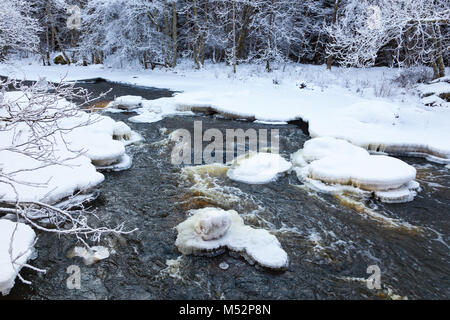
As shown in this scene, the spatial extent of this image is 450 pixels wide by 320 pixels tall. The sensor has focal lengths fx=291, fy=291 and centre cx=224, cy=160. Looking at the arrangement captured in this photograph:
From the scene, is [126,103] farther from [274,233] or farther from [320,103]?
[274,233]

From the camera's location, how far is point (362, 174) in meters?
6.35

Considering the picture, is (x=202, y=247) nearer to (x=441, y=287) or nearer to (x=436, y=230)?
(x=441, y=287)

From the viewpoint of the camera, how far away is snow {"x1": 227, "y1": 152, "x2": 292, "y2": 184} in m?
6.96

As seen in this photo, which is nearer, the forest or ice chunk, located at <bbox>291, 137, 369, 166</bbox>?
ice chunk, located at <bbox>291, 137, 369, 166</bbox>

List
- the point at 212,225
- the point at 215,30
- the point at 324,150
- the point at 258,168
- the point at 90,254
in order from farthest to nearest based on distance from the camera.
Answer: the point at 215,30 → the point at 324,150 → the point at 258,168 → the point at 212,225 → the point at 90,254

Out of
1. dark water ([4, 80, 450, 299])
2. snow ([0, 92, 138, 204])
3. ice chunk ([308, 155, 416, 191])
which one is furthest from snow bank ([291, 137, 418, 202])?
snow ([0, 92, 138, 204])

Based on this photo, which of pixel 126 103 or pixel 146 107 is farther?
pixel 146 107

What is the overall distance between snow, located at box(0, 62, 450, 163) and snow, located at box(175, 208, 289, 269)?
166 inches

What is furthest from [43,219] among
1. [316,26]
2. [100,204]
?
[316,26]

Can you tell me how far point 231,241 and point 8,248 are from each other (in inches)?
126

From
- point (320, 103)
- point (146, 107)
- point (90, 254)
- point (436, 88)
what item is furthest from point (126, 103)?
point (436, 88)

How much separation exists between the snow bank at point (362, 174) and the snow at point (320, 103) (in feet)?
6.29

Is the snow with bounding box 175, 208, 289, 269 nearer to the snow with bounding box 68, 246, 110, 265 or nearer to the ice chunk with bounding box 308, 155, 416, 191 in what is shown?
the snow with bounding box 68, 246, 110, 265

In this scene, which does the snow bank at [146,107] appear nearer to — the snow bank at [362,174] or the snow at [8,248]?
the snow bank at [362,174]
